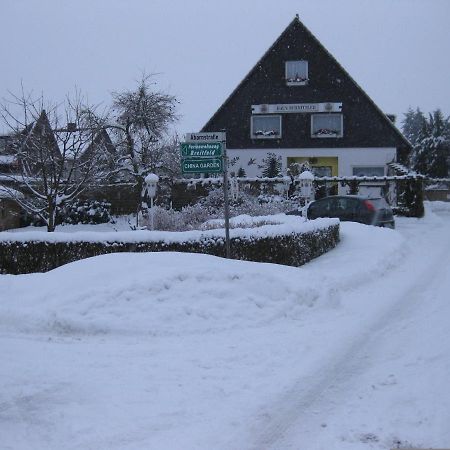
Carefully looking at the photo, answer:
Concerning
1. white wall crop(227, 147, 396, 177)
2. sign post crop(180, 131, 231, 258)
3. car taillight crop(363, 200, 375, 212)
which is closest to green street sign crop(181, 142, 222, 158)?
sign post crop(180, 131, 231, 258)

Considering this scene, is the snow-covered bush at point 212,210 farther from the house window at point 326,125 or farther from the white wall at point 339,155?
the house window at point 326,125

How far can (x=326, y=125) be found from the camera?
3238 centimetres

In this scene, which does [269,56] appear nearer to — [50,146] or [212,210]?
[212,210]

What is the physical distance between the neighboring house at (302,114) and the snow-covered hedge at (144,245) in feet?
67.2

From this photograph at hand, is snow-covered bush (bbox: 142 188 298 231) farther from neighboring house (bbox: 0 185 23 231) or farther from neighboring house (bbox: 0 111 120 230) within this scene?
neighboring house (bbox: 0 185 23 231)

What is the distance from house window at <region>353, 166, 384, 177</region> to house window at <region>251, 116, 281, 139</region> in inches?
184

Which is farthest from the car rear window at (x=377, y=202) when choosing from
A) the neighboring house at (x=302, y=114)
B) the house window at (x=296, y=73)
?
the house window at (x=296, y=73)

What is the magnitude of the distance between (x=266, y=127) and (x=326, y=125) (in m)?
3.32

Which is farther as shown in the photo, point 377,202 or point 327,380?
point 377,202

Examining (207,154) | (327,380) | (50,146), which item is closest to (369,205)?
(50,146)

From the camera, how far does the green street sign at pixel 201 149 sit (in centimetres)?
950

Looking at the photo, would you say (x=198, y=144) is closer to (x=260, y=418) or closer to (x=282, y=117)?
(x=260, y=418)

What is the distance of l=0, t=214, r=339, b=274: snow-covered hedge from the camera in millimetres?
11039

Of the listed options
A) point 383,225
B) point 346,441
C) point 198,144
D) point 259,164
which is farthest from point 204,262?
point 259,164
